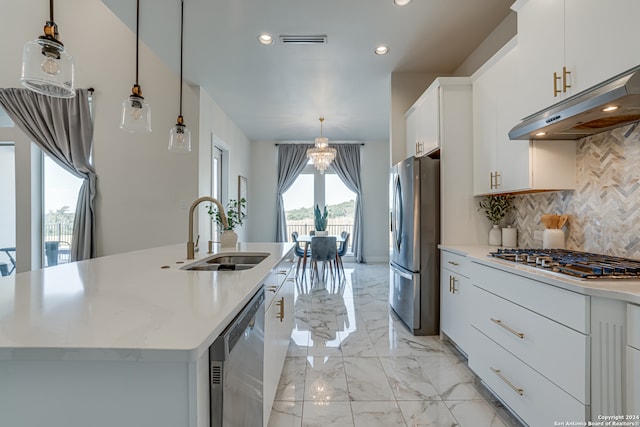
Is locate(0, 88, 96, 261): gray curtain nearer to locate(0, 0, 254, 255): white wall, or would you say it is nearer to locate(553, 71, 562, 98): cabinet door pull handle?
locate(0, 0, 254, 255): white wall

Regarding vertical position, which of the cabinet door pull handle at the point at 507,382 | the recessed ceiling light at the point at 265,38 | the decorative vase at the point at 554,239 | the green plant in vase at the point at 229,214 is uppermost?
the recessed ceiling light at the point at 265,38

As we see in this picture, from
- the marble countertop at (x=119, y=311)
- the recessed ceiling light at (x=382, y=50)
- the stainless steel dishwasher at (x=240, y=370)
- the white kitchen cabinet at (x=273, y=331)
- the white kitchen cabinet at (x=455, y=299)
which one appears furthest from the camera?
the recessed ceiling light at (x=382, y=50)

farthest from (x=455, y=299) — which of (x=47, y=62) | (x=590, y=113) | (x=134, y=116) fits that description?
(x=47, y=62)

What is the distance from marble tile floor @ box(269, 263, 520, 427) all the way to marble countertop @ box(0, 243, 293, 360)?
99cm

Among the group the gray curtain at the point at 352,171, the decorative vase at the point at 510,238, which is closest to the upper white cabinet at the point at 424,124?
the decorative vase at the point at 510,238

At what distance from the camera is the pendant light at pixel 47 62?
122 cm

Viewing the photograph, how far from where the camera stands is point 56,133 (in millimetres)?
3893

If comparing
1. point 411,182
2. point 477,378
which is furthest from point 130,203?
point 477,378

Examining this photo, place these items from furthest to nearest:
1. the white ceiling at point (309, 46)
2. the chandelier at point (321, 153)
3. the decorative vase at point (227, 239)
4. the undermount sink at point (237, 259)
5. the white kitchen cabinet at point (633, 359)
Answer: the chandelier at point (321, 153), the white ceiling at point (309, 46), the decorative vase at point (227, 239), the undermount sink at point (237, 259), the white kitchen cabinet at point (633, 359)

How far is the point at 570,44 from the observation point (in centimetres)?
149

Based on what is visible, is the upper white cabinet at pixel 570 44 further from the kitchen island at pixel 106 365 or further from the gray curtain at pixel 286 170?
the gray curtain at pixel 286 170

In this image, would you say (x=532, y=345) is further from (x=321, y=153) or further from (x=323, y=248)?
(x=321, y=153)

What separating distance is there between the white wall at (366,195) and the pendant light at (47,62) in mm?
5357

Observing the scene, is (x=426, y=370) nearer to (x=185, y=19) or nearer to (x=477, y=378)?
(x=477, y=378)
